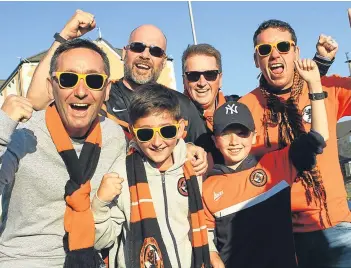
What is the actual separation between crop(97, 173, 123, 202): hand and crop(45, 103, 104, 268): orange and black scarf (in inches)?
5.8

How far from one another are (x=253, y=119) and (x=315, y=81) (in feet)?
2.14

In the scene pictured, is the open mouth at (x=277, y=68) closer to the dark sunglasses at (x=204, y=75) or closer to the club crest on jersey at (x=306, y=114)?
the club crest on jersey at (x=306, y=114)

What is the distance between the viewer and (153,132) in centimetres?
306

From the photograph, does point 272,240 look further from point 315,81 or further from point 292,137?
point 315,81

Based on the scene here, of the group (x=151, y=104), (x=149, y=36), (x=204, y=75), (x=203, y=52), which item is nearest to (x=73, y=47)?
(x=151, y=104)

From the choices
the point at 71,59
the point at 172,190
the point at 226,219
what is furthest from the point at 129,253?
the point at 71,59

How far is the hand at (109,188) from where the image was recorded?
2666mm

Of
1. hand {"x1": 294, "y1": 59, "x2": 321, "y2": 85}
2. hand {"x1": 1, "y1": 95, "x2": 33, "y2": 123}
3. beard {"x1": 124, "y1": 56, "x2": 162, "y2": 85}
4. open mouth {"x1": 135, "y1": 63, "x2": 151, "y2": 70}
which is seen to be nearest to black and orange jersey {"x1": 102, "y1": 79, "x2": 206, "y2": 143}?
beard {"x1": 124, "y1": 56, "x2": 162, "y2": 85}

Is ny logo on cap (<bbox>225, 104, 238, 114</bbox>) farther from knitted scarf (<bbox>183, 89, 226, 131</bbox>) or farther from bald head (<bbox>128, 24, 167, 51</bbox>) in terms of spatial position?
bald head (<bbox>128, 24, 167, 51</bbox>)

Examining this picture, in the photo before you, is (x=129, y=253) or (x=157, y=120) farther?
(x=157, y=120)

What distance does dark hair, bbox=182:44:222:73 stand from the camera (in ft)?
14.4

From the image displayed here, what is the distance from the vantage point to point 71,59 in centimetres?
291

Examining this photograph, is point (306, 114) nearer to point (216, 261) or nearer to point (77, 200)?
point (216, 261)

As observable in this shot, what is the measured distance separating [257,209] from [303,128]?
852 mm
